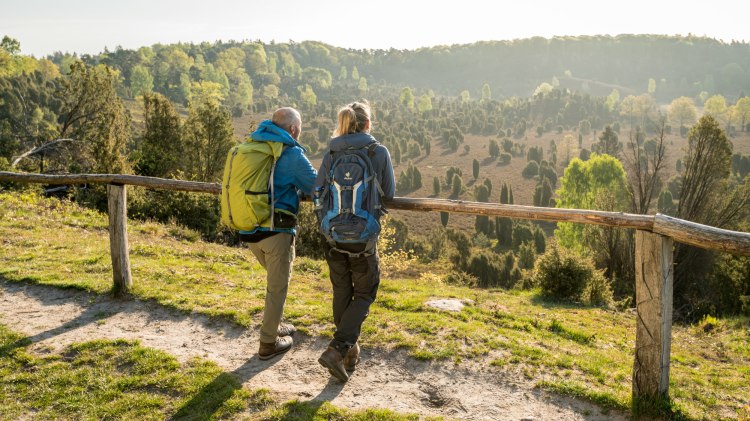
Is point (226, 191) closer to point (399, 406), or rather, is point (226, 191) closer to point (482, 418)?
point (399, 406)

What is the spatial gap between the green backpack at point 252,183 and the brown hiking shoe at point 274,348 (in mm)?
1409

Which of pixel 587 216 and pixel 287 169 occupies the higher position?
pixel 287 169

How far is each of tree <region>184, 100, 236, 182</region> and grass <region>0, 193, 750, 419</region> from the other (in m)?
19.3

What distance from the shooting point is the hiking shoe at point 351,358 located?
503 centimetres

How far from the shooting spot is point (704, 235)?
12.8 ft

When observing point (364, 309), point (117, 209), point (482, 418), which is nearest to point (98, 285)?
point (117, 209)

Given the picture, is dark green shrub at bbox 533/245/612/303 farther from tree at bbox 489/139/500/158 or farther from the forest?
tree at bbox 489/139/500/158

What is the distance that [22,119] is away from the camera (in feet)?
177

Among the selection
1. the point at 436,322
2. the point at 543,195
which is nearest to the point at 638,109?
the point at 543,195

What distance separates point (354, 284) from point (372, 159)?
1.23m

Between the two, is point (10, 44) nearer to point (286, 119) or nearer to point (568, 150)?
point (286, 119)

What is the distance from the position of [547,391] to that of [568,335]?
231 cm

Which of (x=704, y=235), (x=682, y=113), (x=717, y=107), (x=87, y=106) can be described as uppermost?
(x=717, y=107)

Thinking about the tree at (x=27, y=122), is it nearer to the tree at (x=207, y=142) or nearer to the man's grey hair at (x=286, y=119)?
the tree at (x=207, y=142)
